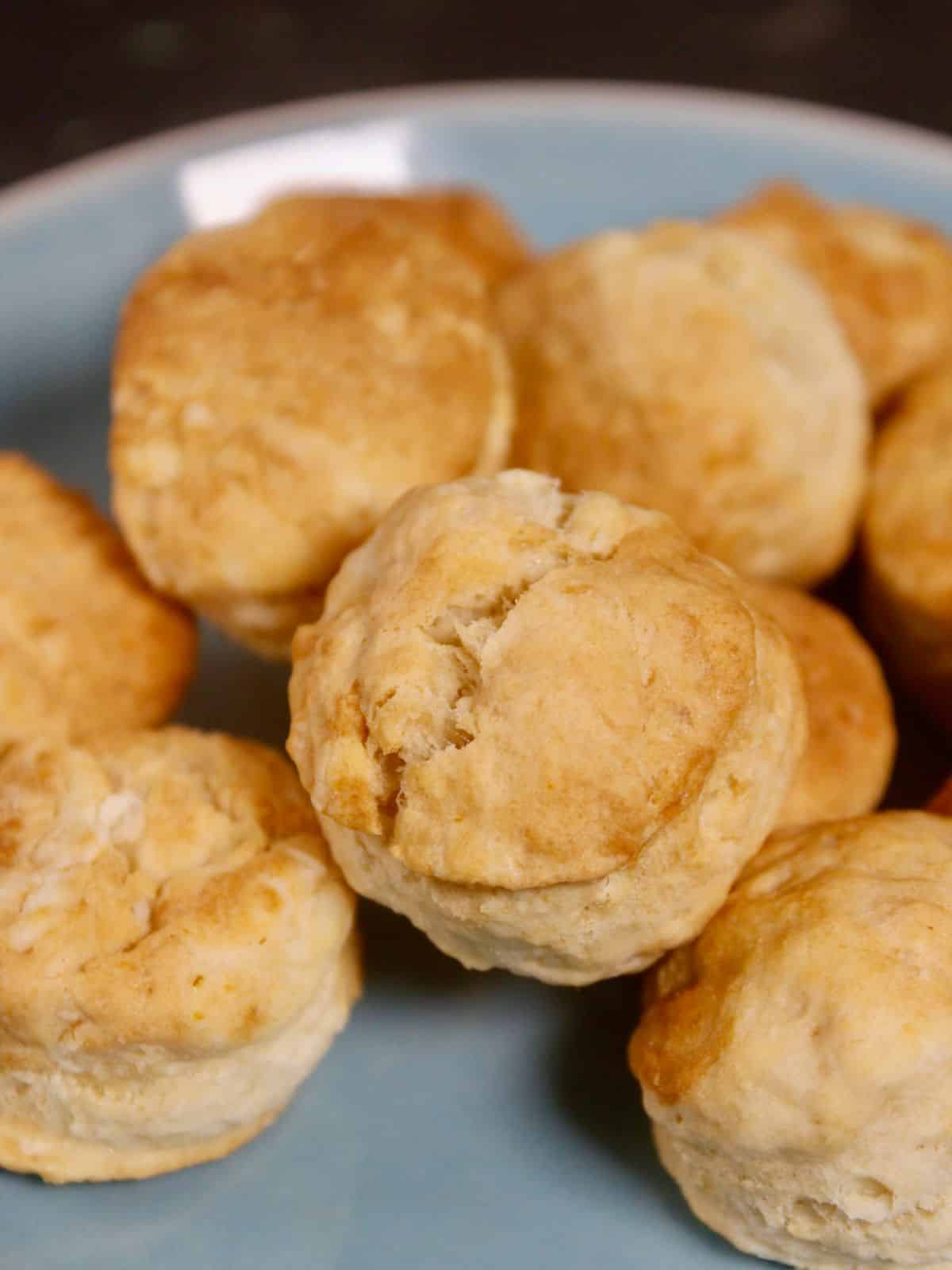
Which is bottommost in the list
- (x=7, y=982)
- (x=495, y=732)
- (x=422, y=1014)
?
(x=422, y=1014)

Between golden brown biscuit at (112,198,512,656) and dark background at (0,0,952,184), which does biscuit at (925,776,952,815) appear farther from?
dark background at (0,0,952,184)

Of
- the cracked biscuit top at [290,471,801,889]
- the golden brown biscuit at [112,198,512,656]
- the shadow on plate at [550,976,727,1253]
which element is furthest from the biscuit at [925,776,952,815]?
the golden brown biscuit at [112,198,512,656]

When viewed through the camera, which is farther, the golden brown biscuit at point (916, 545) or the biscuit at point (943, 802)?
the golden brown biscuit at point (916, 545)

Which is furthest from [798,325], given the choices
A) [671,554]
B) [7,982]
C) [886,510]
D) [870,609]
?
[7,982]

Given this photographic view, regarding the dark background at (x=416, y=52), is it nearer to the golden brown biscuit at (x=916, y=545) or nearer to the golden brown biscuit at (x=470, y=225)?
the golden brown biscuit at (x=470, y=225)

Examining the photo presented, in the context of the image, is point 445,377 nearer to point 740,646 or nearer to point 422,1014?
point 740,646

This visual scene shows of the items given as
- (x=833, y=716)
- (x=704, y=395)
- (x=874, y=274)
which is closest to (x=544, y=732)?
(x=833, y=716)

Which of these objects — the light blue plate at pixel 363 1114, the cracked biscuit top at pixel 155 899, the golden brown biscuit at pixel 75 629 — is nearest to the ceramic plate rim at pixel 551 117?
the light blue plate at pixel 363 1114

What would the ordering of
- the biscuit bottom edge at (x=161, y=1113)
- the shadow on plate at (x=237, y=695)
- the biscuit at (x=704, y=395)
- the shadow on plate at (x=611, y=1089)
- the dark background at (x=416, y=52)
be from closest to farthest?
the biscuit bottom edge at (x=161, y=1113) → the shadow on plate at (x=611, y=1089) → the biscuit at (x=704, y=395) → the shadow on plate at (x=237, y=695) → the dark background at (x=416, y=52)
